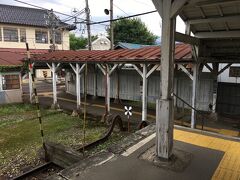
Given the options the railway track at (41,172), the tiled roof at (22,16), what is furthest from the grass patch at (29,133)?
the tiled roof at (22,16)

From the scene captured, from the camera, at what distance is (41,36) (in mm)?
30703

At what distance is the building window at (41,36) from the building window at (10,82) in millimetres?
15219

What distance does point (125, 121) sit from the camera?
11969 millimetres

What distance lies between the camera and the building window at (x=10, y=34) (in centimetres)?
2738

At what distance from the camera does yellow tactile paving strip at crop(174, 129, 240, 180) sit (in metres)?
4.70

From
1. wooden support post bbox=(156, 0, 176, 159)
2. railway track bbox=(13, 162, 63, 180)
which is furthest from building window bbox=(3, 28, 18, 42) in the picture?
wooden support post bbox=(156, 0, 176, 159)

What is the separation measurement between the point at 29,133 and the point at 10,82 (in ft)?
25.4

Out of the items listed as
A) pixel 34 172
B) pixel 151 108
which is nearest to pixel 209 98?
pixel 151 108

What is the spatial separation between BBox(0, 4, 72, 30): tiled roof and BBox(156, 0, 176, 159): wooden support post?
1083 inches

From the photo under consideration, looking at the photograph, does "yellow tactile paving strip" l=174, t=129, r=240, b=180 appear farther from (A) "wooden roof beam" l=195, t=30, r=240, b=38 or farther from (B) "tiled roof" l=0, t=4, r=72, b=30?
(B) "tiled roof" l=0, t=4, r=72, b=30

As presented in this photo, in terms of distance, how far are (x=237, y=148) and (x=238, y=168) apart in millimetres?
1153

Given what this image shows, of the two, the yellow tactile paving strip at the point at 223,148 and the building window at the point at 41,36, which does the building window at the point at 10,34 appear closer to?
the building window at the point at 41,36

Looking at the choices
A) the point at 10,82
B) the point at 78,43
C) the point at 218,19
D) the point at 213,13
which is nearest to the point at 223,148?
the point at 218,19

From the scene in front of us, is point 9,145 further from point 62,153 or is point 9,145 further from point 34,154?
point 62,153
